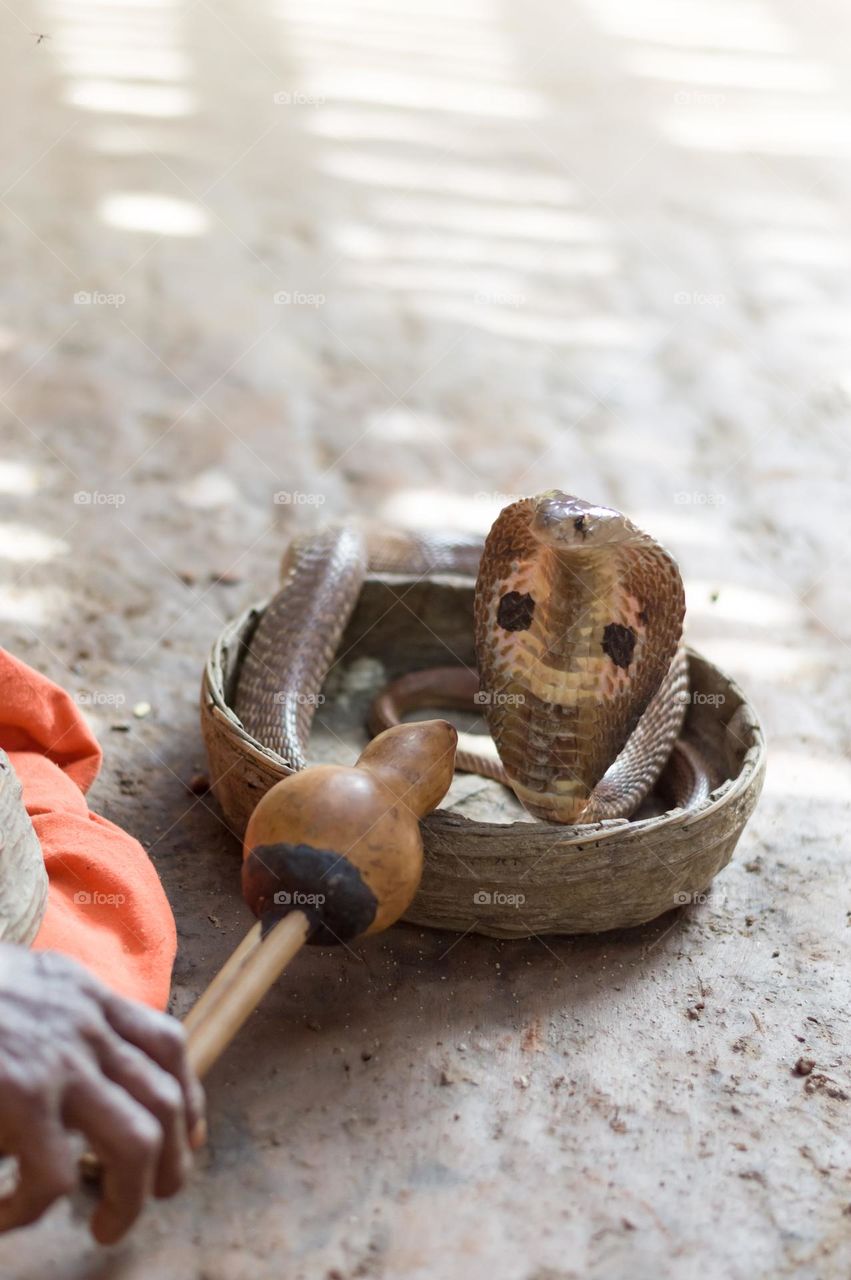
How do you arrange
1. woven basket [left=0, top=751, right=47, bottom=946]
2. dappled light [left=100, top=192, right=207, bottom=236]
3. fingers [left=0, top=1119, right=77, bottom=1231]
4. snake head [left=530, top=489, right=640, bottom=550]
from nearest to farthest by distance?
fingers [left=0, top=1119, right=77, bottom=1231], woven basket [left=0, top=751, right=47, bottom=946], snake head [left=530, top=489, right=640, bottom=550], dappled light [left=100, top=192, right=207, bottom=236]

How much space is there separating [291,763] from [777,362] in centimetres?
314

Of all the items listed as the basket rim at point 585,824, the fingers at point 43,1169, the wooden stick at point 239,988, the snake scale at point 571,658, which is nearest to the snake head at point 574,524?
the snake scale at point 571,658

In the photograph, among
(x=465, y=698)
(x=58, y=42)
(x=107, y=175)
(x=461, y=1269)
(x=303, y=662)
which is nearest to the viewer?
(x=461, y=1269)

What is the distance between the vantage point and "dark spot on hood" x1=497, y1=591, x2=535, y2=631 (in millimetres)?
1960

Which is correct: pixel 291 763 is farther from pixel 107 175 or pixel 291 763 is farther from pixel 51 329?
pixel 107 175

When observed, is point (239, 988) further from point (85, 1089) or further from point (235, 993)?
point (85, 1089)

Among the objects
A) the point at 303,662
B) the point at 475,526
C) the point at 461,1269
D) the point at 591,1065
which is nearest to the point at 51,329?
the point at 475,526

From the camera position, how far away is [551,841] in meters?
1.88

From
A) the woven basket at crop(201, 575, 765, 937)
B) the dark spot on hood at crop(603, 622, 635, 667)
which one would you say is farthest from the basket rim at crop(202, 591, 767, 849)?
the dark spot on hood at crop(603, 622, 635, 667)

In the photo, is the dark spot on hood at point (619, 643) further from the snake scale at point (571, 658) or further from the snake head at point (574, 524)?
the snake head at point (574, 524)

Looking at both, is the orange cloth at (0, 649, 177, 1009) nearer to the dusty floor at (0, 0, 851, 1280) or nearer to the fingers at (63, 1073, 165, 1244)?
the dusty floor at (0, 0, 851, 1280)

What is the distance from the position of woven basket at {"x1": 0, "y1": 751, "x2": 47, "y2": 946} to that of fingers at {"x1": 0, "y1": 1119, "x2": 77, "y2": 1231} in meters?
0.38

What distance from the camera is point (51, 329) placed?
4.16 m

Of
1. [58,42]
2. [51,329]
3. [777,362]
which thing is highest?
[58,42]
